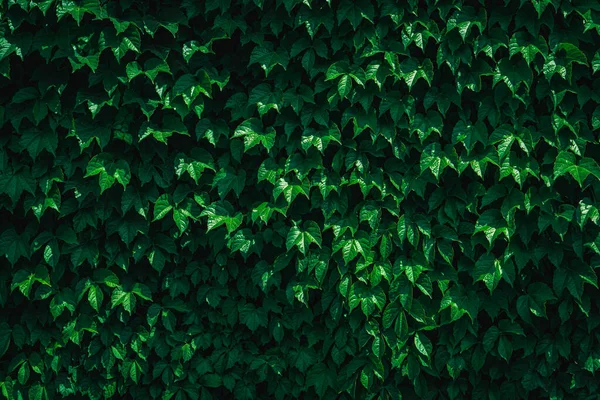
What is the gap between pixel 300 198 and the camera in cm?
286

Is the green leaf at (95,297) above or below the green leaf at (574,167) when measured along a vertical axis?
below

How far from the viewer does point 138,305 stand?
296 centimetres

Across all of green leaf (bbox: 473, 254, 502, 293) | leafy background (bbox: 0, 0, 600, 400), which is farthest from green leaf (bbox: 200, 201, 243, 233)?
green leaf (bbox: 473, 254, 502, 293)

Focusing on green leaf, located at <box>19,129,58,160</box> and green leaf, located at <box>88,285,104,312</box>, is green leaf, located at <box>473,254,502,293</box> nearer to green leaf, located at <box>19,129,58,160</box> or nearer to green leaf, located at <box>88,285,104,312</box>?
green leaf, located at <box>88,285,104,312</box>

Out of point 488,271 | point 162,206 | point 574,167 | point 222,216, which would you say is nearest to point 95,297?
point 162,206

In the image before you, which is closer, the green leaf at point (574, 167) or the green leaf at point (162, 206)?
the green leaf at point (574, 167)

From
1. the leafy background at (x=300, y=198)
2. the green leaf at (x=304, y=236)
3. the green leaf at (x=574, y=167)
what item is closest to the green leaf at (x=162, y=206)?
the leafy background at (x=300, y=198)

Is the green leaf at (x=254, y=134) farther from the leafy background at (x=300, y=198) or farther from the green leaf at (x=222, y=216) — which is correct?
the green leaf at (x=222, y=216)

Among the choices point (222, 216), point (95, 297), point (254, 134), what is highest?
point (254, 134)

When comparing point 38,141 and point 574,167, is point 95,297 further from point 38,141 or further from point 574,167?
point 574,167

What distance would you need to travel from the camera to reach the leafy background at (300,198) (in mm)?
2742

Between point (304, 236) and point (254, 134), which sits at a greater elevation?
point (254, 134)

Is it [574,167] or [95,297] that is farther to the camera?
[95,297]

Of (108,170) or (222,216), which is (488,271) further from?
(108,170)
